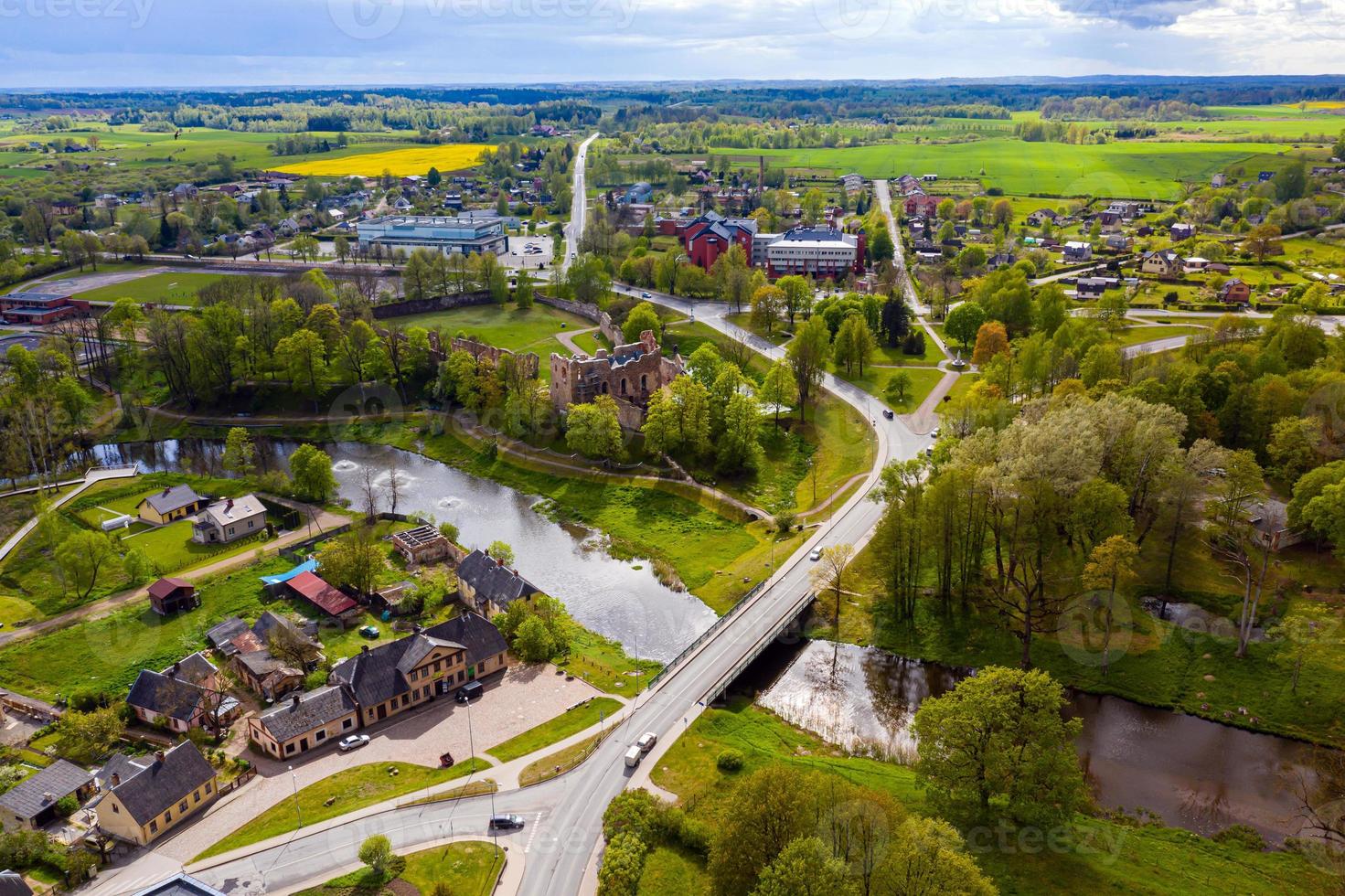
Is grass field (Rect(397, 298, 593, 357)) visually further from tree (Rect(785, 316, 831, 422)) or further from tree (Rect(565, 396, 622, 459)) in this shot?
tree (Rect(785, 316, 831, 422))

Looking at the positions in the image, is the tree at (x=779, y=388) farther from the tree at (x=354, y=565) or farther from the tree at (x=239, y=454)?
→ the tree at (x=239, y=454)

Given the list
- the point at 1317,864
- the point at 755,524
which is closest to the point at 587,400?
the point at 755,524

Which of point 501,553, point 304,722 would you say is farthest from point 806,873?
point 501,553

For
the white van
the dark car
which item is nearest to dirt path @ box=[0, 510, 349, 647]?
the dark car

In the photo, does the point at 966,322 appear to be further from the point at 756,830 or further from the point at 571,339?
the point at 756,830

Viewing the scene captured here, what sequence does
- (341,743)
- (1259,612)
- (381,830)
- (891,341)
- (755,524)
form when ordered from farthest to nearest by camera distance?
1. (891,341)
2. (755,524)
3. (1259,612)
4. (341,743)
5. (381,830)

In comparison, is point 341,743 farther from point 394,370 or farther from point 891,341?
point 891,341

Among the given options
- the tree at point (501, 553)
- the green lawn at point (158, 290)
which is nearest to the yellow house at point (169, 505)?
the tree at point (501, 553)
